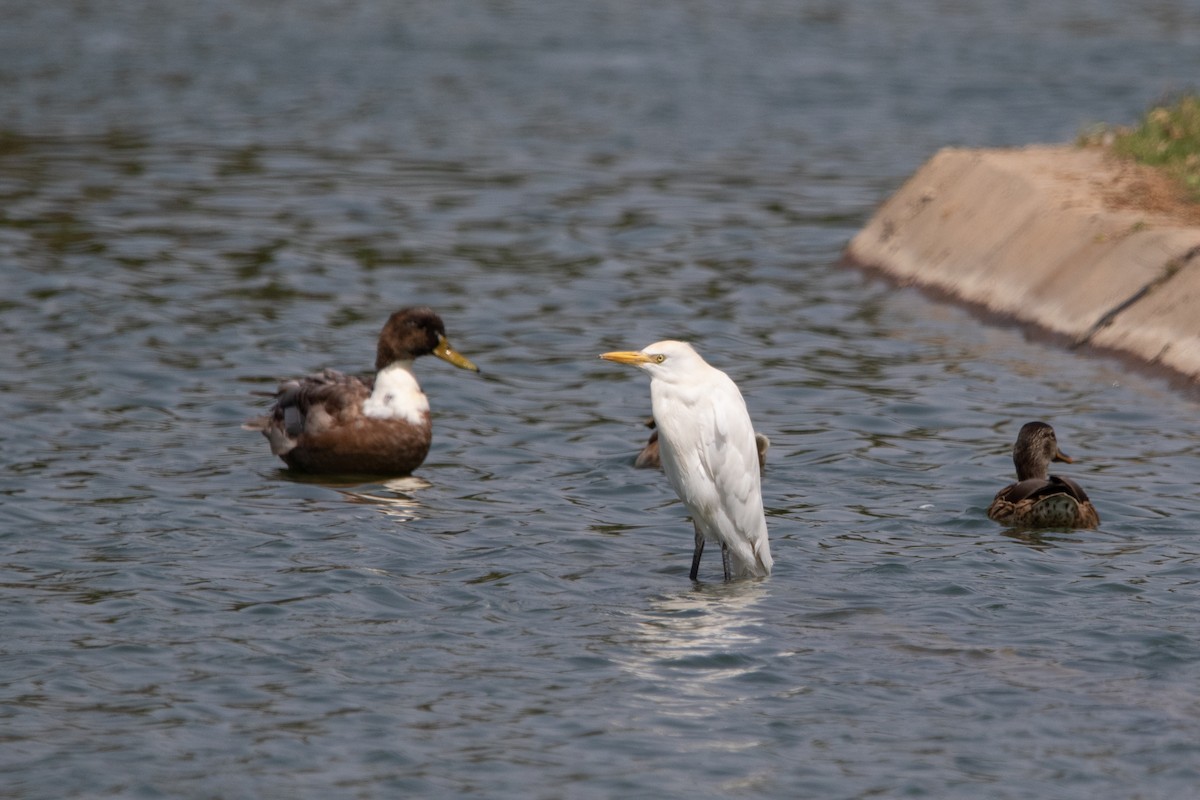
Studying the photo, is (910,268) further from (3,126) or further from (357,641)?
(3,126)

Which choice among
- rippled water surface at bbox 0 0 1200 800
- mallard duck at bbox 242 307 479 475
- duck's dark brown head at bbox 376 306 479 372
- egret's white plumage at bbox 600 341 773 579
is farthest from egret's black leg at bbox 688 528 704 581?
duck's dark brown head at bbox 376 306 479 372

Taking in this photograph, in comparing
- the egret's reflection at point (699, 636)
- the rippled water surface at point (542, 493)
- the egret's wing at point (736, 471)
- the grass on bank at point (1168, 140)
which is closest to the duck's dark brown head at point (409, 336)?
the rippled water surface at point (542, 493)

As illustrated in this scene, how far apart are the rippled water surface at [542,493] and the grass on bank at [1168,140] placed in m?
2.48

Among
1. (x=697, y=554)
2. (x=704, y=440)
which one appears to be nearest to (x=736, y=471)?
(x=704, y=440)

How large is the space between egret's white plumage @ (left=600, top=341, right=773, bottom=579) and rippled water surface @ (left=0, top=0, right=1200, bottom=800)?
42cm

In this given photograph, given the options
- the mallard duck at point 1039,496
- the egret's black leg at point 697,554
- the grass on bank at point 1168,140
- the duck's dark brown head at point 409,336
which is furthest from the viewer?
the grass on bank at point 1168,140

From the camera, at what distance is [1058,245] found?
15.3 m

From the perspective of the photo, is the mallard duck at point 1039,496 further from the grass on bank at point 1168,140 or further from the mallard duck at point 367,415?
the grass on bank at point 1168,140

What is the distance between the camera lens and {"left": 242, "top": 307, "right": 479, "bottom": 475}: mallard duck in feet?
38.4

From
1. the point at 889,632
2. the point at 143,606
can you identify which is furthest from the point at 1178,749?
the point at 143,606

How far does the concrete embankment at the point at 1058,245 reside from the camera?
1395 cm

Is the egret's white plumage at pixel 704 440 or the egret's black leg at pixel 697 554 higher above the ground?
the egret's white plumage at pixel 704 440

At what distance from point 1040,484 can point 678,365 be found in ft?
8.07

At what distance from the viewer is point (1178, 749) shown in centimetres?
730
